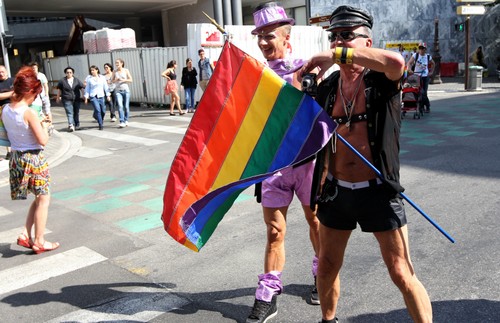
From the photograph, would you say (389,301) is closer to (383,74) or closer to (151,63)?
(383,74)

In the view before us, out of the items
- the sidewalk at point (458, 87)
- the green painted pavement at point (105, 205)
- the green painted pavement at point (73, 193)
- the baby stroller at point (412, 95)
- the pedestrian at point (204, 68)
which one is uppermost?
the pedestrian at point (204, 68)

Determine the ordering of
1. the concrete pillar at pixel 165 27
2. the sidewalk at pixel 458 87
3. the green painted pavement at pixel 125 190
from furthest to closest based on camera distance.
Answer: the concrete pillar at pixel 165 27, the sidewalk at pixel 458 87, the green painted pavement at pixel 125 190

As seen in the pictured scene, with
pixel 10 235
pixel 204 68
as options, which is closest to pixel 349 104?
pixel 10 235

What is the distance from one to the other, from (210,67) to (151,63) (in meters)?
4.16

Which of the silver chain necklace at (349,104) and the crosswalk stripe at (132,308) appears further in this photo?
the crosswalk stripe at (132,308)

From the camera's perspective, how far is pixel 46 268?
4867mm

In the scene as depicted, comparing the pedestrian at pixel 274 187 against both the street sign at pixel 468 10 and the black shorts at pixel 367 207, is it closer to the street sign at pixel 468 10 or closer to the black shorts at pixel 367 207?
the black shorts at pixel 367 207

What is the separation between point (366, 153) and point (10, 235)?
184 inches

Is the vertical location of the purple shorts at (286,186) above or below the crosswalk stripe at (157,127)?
above

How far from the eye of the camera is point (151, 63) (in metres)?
19.8

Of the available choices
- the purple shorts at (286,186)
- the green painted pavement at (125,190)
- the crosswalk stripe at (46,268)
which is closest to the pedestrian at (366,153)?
the purple shorts at (286,186)

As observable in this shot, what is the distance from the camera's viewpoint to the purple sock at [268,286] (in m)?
3.62

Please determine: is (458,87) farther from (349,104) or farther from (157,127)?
(349,104)

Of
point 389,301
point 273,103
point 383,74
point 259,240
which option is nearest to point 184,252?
point 259,240
